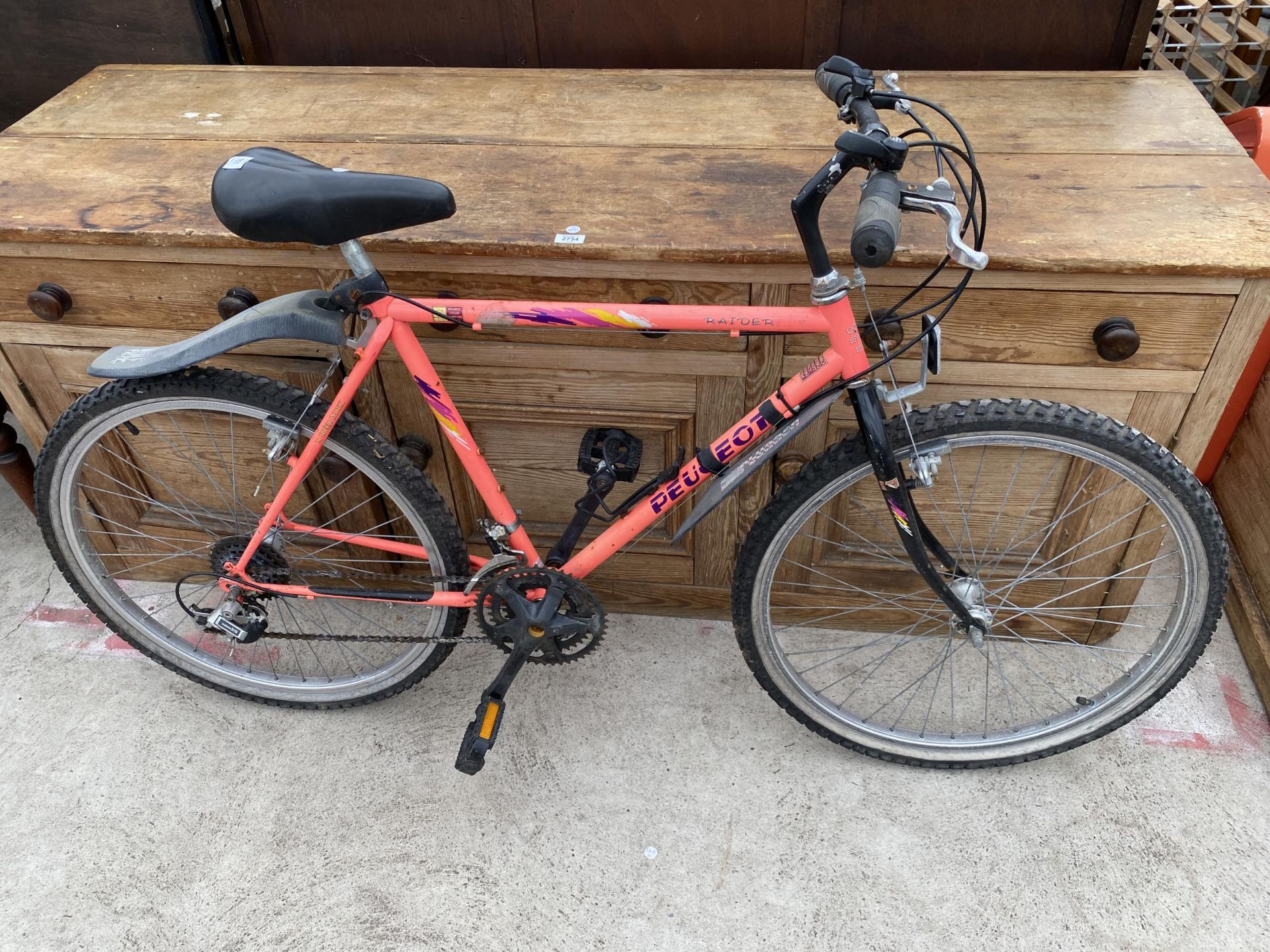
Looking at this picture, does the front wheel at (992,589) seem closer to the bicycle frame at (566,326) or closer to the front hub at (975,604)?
the front hub at (975,604)

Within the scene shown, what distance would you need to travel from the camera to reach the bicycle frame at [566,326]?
150 centimetres

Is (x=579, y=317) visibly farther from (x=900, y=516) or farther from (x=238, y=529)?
(x=238, y=529)

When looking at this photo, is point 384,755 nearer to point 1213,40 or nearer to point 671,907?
point 671,907

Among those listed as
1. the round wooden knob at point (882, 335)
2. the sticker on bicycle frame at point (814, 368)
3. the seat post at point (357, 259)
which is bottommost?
the round wooden knob at point (882, 335)

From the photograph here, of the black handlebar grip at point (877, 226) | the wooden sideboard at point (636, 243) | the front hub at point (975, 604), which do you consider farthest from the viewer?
the front hub at point (975, 604)

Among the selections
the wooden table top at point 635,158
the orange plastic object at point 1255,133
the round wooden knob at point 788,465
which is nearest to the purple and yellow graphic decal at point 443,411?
the wooden table top at point 635,158

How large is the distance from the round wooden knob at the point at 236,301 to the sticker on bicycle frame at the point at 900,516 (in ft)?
4.30

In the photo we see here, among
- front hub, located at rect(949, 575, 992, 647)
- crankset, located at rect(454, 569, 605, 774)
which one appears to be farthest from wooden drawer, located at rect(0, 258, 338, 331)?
front hub, located at rect(949, 575, 992, 647)

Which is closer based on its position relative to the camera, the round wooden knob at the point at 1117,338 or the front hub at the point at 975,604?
the round wooden knob at the point at 1117,338

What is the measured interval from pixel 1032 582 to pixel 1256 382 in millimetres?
796

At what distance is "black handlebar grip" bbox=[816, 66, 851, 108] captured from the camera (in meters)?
1.43

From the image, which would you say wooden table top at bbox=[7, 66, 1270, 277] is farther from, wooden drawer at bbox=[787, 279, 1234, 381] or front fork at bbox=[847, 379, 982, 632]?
front fork at bbox=[847, 379, 982, 632]

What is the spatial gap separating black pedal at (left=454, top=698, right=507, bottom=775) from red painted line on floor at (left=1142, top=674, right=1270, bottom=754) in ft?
4.89

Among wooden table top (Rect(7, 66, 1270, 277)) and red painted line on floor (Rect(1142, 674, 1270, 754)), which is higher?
wooden table top (Rect(7, 66, 1270, 277))
